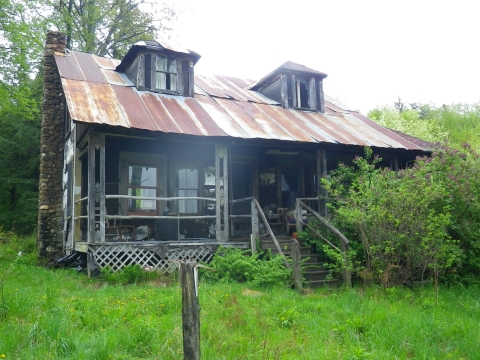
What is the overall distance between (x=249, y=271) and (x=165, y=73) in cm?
709

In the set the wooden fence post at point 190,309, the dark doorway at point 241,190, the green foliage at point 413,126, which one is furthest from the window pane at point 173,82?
the green foliage at point 413,126

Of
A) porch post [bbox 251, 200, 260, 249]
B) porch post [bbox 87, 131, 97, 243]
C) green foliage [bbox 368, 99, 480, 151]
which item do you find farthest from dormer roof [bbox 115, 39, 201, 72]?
green foliage [bbox 368, 99, 480, 151]

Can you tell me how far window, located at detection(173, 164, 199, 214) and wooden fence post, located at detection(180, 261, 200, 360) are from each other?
881 cm

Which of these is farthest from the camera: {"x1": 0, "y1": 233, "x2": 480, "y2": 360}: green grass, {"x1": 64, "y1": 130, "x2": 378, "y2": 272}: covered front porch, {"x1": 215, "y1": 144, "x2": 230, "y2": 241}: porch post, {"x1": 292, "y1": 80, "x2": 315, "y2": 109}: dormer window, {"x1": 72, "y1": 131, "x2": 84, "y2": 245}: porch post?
{"x1": 292, "y1": 80, "x2": 315, "y2": 109}: dormer window

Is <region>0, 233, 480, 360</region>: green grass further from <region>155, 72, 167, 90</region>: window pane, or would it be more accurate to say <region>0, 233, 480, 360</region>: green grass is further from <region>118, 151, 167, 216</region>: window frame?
<region>155, 72, 167, 90</region>: window pane

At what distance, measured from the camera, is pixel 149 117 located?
10719 mm

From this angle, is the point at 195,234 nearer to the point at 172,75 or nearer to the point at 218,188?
the point at 218,188

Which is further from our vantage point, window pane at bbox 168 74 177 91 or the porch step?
window pane at bbox 168 74 177 91

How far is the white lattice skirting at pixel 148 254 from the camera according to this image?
9.62 meters

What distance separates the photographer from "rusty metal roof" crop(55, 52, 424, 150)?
10449 mm

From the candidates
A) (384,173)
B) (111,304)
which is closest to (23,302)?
(111,304)

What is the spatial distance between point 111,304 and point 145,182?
612 centimetres

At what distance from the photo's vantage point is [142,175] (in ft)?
40.5

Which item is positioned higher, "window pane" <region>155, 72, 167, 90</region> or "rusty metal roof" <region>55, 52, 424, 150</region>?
"window pane" <region>155, 72, 167, 90</region>
